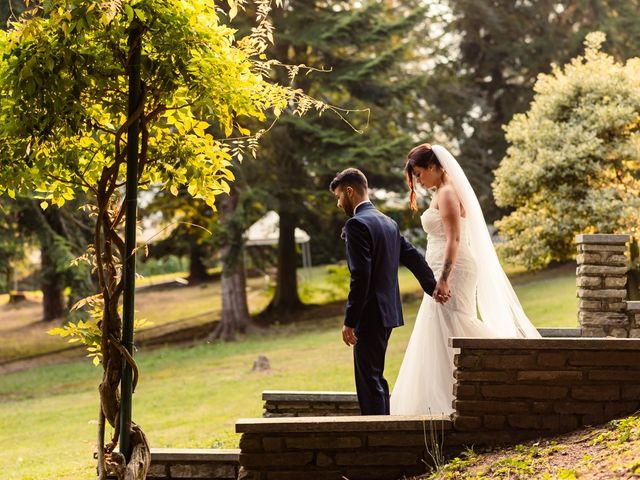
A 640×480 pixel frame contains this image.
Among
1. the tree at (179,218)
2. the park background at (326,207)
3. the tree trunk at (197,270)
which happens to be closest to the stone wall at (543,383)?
the park background at (326,207)

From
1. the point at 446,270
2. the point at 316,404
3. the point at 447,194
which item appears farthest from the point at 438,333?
the point at 316,404

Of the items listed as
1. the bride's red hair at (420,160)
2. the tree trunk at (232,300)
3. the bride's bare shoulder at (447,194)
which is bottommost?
the tree trunk at (232,300)

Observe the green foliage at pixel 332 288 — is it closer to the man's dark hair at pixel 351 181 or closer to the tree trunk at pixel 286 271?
the tree trunk at pixel 286 271

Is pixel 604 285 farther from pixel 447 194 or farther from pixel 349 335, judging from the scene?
pixel 349 335

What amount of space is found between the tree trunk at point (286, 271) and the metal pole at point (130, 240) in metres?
19.4

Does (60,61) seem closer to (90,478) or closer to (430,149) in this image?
(430,149)

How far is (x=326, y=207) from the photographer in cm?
2327

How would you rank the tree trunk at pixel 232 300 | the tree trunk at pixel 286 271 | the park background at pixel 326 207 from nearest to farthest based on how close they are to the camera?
1. the park background at pixel 326 207
2. the tree trunk at pixel 232 300
3. the tree trunk at pixel 286 271

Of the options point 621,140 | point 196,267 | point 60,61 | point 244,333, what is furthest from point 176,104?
point 196,267

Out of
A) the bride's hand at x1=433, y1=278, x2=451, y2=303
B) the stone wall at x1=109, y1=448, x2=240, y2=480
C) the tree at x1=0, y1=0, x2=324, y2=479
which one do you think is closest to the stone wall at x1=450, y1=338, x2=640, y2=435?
the bride's hand at x1=433, y1=278, x2=451, y2=303

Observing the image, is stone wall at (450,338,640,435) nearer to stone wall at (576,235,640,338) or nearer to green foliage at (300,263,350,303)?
stone wall at (576,235,640,338)

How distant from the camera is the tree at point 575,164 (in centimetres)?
1512

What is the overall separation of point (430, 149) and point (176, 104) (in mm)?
2064

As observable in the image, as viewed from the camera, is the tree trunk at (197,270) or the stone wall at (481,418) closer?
the stone wall at (481,418)
